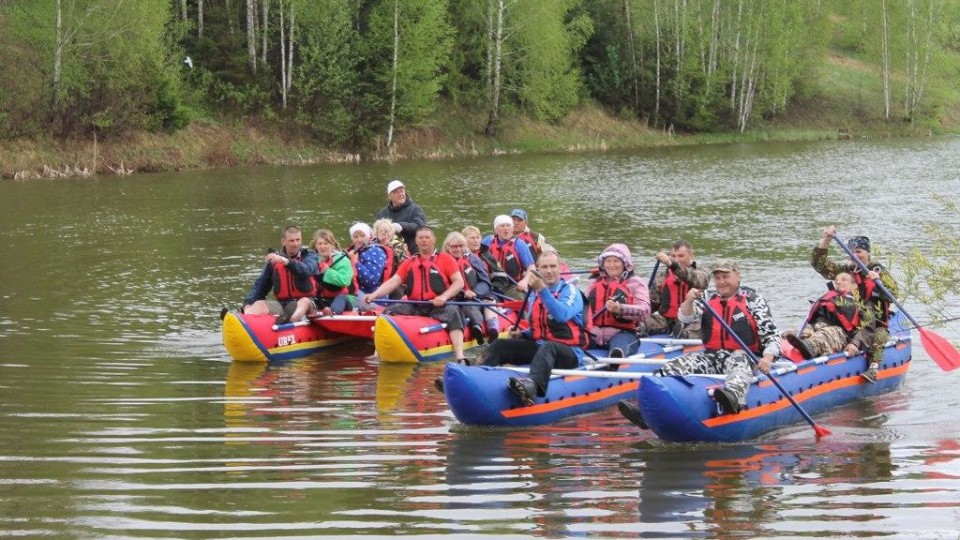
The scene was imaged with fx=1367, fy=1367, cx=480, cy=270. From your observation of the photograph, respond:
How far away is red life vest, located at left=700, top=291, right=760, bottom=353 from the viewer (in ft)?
34.9

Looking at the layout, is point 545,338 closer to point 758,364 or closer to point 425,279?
point 758,364

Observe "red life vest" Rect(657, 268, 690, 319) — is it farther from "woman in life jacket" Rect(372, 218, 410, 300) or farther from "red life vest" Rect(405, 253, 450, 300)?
"woman in life jacket" Rect(372, 218, 410, 300)

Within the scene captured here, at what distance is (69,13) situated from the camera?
4075 centimetres

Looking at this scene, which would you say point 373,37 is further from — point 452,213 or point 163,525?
point 163,525

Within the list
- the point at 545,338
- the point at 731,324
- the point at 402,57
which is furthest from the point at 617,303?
the point at 402,57

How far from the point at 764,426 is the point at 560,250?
13063 millimetres

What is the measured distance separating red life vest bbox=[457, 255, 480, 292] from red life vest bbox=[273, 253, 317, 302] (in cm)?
174

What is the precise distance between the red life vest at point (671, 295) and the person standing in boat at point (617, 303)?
895 mm

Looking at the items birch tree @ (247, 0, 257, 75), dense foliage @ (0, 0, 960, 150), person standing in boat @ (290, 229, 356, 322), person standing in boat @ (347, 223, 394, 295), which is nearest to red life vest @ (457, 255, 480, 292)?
person standing in boat @ (347, 223, 394, 295)

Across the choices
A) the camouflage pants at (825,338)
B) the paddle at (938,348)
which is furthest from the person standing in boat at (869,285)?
the camouflage pants at (825,338)

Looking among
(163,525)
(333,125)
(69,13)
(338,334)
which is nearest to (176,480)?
(163,525)

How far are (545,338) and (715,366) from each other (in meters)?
1.43

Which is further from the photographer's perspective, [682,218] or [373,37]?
[373,37]

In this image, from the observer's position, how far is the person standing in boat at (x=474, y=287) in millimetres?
14406
